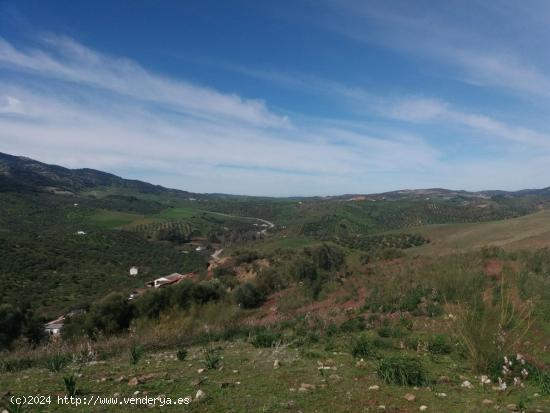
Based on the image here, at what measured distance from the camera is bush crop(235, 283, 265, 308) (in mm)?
23578

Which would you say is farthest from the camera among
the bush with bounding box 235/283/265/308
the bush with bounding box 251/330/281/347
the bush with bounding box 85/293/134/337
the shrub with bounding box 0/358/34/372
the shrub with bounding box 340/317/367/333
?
the bush with bounding box 235/283/265/308

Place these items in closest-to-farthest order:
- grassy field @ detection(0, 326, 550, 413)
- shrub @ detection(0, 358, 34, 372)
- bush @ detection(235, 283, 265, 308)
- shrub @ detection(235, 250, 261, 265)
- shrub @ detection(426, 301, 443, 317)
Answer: grassy field @ detection(0, 326, 550, 413) < shrub @ detection(0, 358, 34, 372) < shrub @ detection(426, 301, 443, 317) < bush @ detection(235, 283, 265, 308) < shrub @ detection(235, 250, 261, 265)

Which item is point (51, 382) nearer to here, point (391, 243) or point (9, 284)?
point (9, 284)

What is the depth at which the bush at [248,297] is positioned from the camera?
2358 centimetres

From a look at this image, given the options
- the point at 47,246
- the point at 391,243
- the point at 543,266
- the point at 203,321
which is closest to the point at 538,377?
the point at 543,266

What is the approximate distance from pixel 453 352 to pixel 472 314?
6.93 ft

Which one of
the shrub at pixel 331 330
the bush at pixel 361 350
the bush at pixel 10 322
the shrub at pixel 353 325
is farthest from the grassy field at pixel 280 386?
the bush at pixel 10 322

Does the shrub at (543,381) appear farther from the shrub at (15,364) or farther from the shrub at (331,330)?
the shrub at (15,364)

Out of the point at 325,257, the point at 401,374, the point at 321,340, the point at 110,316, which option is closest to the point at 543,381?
the point at 401,374

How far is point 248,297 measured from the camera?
23.7 metres

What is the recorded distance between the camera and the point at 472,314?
8141 millimetres

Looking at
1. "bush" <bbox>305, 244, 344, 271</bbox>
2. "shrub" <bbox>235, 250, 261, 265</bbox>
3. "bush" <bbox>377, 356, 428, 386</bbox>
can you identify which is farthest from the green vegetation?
"shrub" <bbox>235, 250, 261, 265</bbox>

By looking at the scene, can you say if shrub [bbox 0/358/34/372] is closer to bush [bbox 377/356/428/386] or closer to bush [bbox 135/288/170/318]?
bush [bbox 377/356/428/386]

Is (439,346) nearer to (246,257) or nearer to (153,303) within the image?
(153,303)
